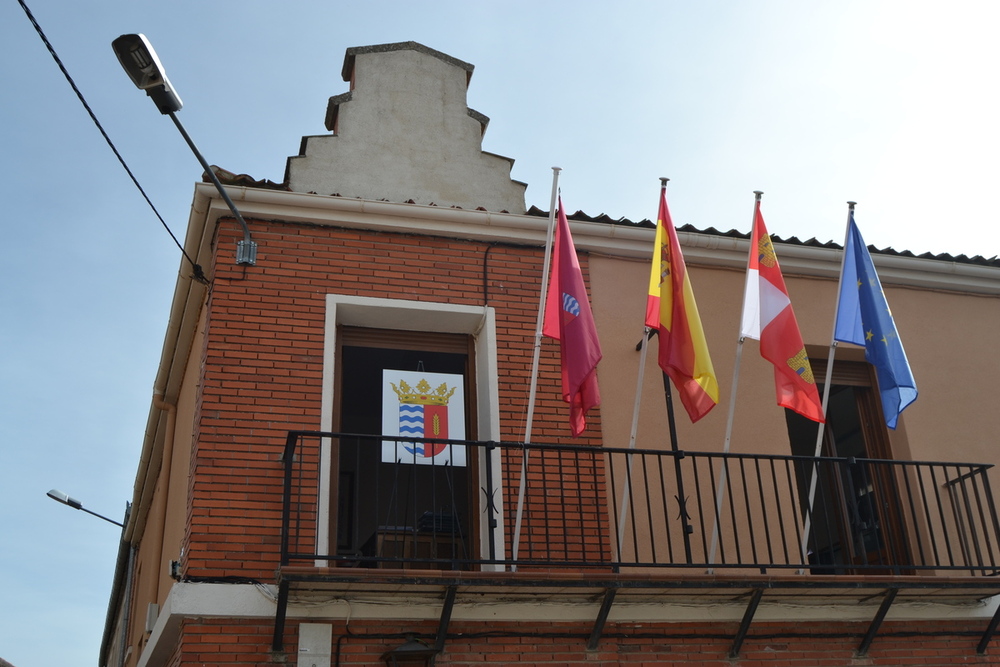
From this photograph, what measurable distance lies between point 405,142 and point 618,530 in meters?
4.04

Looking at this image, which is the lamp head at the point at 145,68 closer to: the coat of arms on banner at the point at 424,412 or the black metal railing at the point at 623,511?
the black metal railing at the point at 623,511

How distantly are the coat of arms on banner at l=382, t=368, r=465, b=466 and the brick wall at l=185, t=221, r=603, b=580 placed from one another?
0.45 m

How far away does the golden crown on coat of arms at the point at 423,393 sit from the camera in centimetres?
820

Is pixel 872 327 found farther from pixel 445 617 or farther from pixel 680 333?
pixel 445 617

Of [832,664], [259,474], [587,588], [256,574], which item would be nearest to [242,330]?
[259,474]

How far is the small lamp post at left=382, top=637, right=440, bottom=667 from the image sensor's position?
6.68m

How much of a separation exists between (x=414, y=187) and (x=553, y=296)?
2.04 m

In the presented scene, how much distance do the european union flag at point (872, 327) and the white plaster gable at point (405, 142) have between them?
2922 millimetres

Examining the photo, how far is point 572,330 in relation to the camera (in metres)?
7.58

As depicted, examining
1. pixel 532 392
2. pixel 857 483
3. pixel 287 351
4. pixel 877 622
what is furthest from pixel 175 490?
pixel 857 483

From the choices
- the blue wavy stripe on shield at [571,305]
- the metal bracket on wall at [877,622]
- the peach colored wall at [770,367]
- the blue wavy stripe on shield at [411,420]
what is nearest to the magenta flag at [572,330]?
the blue wavy stripe on shield at [571,305]

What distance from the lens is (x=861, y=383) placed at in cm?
951

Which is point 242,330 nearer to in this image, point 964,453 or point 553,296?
point 553,296

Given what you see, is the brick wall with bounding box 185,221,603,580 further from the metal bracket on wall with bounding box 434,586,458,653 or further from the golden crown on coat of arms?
the metal bracket on wall with bounding box 434,586,458,653
